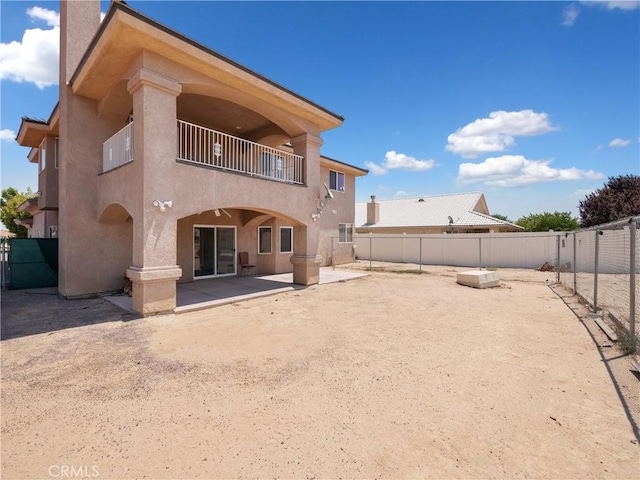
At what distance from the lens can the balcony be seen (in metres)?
8.91

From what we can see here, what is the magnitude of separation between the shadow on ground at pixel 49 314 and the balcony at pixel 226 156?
4008mm

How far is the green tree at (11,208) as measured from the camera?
3062cm

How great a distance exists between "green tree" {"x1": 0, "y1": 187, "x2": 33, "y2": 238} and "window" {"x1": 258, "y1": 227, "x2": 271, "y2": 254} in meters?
29.8

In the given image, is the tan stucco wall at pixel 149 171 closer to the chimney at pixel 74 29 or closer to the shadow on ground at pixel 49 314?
the chimney at pixel 74 29

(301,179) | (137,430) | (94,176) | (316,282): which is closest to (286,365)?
(137,430)

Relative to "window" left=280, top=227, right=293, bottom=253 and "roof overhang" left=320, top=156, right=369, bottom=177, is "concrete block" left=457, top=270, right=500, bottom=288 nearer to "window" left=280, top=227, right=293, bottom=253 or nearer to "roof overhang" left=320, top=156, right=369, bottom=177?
"window" left=280, top=227, right=293, bottom=253

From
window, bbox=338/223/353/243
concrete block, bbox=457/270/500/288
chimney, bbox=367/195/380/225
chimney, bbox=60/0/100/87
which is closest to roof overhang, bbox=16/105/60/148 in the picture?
chimney, bbox=60/0/100/87

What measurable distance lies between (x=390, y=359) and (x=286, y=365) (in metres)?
1.70

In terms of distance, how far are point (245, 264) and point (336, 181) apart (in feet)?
29.1

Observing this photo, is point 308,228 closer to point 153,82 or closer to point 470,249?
point 153,82

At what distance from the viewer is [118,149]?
28.7ft

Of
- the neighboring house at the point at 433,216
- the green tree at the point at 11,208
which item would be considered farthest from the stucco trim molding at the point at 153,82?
the green tree at the point at 11,208

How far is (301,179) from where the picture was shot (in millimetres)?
11484

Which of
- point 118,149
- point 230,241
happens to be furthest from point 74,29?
point 230,241
